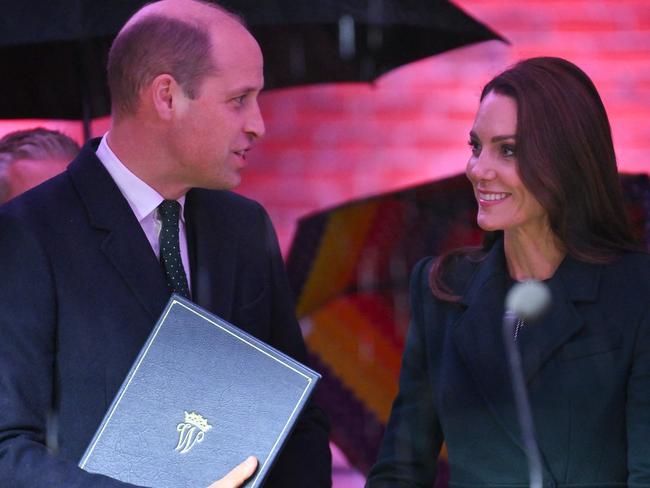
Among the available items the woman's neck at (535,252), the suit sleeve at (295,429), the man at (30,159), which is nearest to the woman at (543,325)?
the woman's neck at (535,252)

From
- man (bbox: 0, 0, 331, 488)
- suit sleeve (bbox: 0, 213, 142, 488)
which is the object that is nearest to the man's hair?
man (bbox: 0, 0, 331, 488)

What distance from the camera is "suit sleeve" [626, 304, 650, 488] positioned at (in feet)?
6.45

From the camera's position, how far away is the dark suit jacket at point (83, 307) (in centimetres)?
171

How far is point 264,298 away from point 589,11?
76.6 inches

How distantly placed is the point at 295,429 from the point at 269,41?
1269 mm

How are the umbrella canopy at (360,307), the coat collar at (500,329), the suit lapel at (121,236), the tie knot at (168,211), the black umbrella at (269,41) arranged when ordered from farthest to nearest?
the umbrella canopy at (360,307)
the black umbrella at (269,41)
the coat collar at (500,329)
the tie knot at (168,211)
the suit lapel at (121,236)

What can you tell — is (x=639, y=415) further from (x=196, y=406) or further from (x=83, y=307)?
(x=83, y=307)

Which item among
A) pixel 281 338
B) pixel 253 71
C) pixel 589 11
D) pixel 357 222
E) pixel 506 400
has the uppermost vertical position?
pixel 253 71

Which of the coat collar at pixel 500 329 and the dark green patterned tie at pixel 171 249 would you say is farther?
the coat collar at pixel 500 329

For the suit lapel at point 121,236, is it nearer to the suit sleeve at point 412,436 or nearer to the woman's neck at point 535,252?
the suit sleeve at point 412,436

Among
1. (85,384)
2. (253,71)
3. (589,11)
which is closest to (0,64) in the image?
(253,71)

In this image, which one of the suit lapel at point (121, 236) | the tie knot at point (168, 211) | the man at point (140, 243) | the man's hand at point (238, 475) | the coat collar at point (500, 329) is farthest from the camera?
the coat collar at point (500, 329)

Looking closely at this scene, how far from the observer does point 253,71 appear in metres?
2.00

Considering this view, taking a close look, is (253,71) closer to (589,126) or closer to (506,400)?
(589,126)
